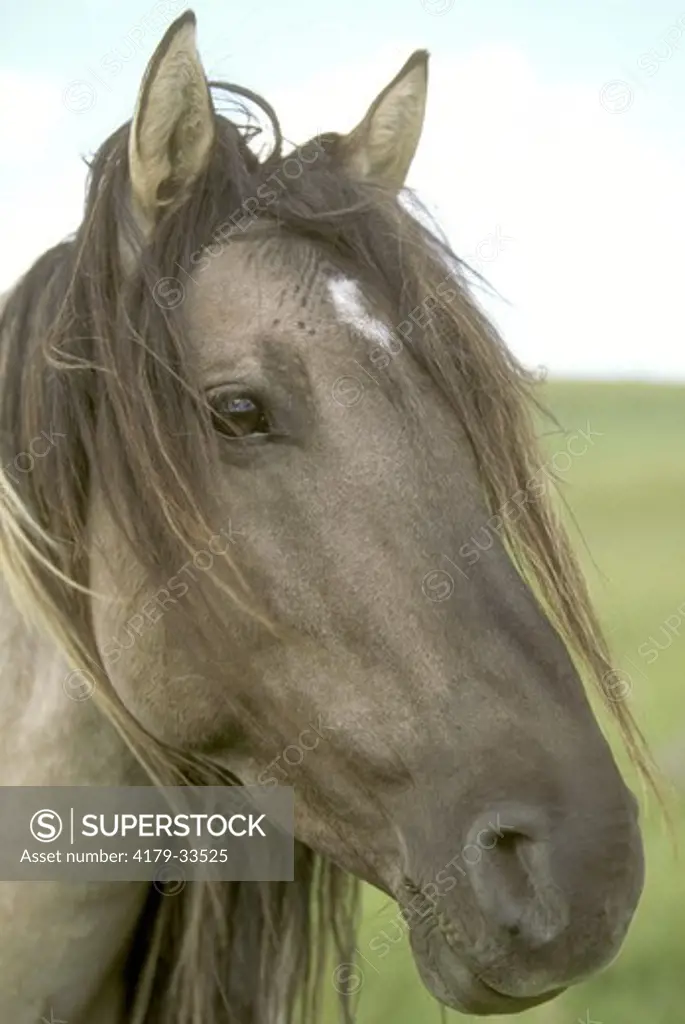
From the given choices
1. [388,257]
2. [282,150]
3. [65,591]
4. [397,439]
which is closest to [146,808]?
[65,591]

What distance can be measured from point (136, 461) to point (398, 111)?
60cm

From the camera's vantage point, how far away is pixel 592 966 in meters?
1.01

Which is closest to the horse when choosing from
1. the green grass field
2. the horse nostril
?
the horse nostril

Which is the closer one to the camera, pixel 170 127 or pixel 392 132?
pixel 170 127

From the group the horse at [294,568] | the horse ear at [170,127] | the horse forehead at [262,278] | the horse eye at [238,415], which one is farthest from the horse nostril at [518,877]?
the horse ear at [170,127]

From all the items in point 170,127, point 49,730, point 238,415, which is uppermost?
point 170,127

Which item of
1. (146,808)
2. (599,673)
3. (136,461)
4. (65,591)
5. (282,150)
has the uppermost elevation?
(282,150)

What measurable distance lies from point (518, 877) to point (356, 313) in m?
0.60

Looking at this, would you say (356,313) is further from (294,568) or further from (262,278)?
(294,568)

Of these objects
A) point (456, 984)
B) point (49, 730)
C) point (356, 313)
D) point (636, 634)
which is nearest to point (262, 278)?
point (356, 313)

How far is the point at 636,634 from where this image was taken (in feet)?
13.3

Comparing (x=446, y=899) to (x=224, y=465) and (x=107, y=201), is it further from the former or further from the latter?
(x=107, y=201)

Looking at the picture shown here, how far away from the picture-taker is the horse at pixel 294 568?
103 cm

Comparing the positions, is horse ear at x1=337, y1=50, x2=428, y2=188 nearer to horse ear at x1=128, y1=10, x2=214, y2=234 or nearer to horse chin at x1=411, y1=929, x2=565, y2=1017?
horse ear at x1=128, y1=10, x2=214, y2=234
